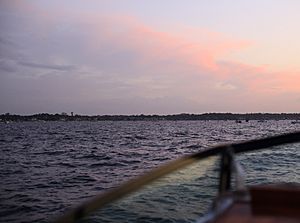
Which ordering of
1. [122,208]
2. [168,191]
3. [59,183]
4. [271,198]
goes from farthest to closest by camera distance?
1. [59,183]
2. [168,191]
3. [122,208]
4. [271,198]

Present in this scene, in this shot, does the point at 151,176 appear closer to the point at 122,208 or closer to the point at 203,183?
the point at 122,208

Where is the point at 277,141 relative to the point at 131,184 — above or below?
above

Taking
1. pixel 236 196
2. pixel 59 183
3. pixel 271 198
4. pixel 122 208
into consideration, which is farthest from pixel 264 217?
pixel 59 183

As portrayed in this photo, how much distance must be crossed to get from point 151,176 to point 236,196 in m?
0.77

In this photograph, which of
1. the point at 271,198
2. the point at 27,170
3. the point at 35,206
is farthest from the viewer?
the point at 27,170

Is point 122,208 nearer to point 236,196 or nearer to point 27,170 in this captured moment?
point 236,196

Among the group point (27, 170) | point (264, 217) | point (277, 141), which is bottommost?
point (27, 170)

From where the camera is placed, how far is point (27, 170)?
21.9 metres

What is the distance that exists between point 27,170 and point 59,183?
18.4 ft

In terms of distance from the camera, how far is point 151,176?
2.72 meters

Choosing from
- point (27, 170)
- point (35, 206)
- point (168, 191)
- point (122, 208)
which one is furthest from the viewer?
point (27, 170)

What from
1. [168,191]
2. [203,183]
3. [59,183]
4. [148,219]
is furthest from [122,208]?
[59,183]

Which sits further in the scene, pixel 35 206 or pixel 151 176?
pixel 35 206

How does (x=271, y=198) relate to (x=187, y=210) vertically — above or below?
above
